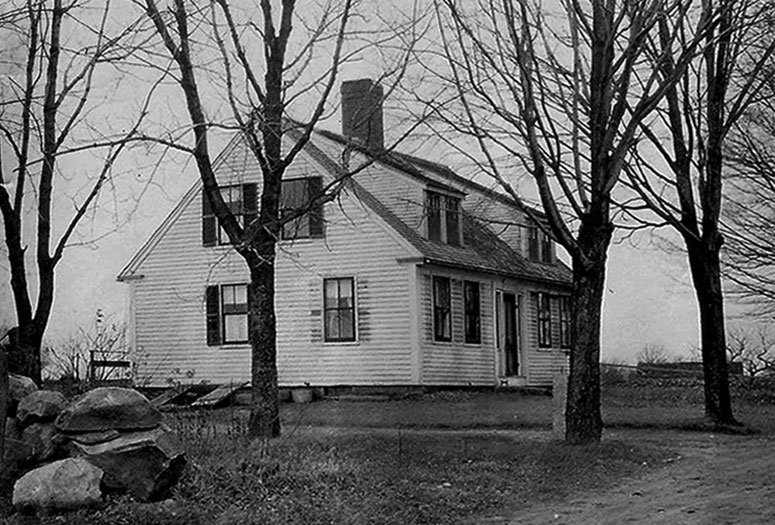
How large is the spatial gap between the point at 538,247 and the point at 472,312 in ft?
22.6

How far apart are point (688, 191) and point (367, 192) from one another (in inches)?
419

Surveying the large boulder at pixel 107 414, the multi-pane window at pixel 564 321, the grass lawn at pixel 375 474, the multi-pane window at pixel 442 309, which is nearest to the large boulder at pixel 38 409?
the large boulder at pixel 107 414

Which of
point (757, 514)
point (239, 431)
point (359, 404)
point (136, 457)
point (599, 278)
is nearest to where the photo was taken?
point (136, 457)

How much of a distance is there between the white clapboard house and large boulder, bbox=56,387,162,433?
17.5 m

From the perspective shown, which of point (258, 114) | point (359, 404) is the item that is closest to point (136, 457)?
point (258, 114)

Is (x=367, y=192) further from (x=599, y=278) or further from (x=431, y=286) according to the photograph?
(x=599, y=278)

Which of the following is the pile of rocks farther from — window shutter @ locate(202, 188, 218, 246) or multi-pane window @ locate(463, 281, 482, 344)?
multi-pane window @ locate(463, 281, 482, 344)

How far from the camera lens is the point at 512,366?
3669cm

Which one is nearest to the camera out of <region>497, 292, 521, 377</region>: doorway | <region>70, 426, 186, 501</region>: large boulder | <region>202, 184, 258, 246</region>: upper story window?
<region>70, 426, 186, 501</region>: large boulder

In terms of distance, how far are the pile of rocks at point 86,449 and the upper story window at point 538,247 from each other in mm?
27737

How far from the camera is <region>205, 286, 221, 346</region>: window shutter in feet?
109

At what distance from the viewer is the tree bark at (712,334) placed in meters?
24.0

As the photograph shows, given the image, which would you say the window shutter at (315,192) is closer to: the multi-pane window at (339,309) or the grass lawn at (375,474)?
the multi-pane window at (339,309)

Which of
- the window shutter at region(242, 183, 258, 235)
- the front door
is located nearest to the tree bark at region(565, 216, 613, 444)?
the window shutter at region(242, 183, 258, 235)
